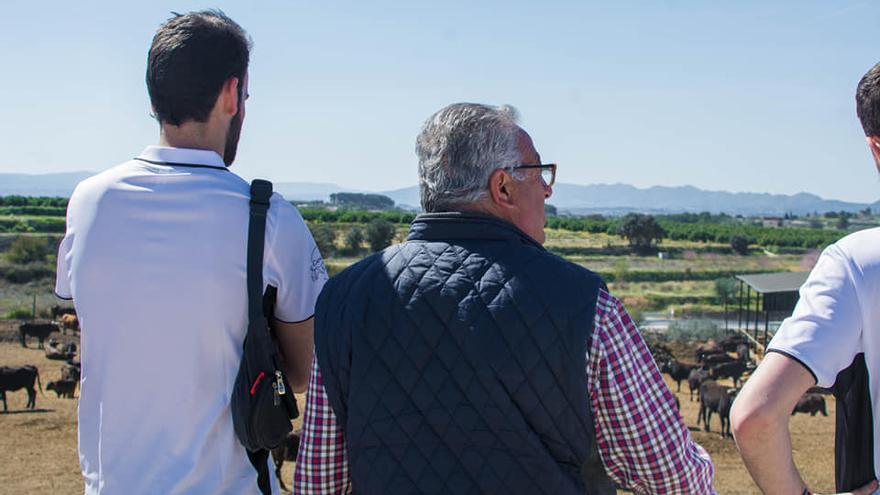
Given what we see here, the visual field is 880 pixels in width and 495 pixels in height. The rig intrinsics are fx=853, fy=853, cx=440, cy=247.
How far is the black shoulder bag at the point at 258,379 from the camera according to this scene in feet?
5.82

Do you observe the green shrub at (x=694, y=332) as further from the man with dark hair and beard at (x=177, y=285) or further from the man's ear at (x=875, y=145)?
the man with dark hair and beard at (x=177, y=285)

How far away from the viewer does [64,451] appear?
13594mm

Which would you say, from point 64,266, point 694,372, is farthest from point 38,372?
point 64,266

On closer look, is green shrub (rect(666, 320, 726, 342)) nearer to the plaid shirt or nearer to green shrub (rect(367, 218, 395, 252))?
green shrub (rect(367, 218, 395, 252))

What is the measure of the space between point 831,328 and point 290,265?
3.69 feet

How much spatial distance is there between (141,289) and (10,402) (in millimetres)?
19070

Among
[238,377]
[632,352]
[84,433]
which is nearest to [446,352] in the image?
[632,352]

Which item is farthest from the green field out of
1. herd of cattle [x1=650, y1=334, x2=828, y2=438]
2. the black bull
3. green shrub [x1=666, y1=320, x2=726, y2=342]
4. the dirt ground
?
the dirt ground

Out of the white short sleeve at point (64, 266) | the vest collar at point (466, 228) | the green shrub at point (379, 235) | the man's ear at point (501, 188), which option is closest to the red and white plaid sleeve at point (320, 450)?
the vest collar at point (466, 228)

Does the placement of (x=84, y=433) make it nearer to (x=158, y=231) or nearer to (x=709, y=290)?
(x=158, y=231)

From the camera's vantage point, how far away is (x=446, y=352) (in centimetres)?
163

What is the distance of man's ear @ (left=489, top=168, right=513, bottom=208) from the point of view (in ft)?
5.94

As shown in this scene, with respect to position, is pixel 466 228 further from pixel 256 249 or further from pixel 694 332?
pixel 694 332

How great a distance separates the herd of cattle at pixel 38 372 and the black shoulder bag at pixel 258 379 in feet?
44.7
